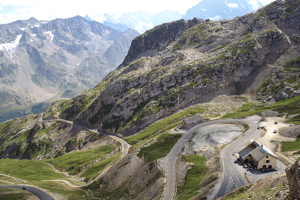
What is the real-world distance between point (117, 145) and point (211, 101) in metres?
95.3

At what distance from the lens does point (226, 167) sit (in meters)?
57.5

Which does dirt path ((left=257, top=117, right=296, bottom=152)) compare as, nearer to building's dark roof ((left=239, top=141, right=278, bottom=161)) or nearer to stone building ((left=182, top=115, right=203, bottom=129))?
building's dark roof ((left=239, top=141, right=278, bottom=161))

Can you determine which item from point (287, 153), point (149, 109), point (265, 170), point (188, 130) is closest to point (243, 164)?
point (265, 170)

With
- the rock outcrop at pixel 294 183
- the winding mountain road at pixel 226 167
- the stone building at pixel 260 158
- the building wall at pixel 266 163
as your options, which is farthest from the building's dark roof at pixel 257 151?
the rock outcrop at pixel 294 183

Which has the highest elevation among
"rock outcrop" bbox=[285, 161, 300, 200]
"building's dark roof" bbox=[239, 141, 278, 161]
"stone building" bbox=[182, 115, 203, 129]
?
"rock outcrop" bbox=[285, 161, 300, 200]

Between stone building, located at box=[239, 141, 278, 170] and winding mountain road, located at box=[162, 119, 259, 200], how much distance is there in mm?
5145

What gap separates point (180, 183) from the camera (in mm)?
59625

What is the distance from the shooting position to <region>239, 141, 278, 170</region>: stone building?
5316cm

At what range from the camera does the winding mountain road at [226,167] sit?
161 ft

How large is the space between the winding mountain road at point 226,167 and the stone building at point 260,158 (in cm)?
514

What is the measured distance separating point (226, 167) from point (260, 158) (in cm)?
1014

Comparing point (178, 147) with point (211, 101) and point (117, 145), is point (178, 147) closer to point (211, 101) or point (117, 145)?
point (117, 145)

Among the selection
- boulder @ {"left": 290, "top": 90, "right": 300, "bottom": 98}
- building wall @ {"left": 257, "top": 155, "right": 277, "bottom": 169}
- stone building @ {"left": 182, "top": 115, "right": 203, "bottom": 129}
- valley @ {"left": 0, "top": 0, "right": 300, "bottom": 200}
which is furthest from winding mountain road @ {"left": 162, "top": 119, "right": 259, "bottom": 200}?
boulder @ {"left": 290, "top": 90, "right": 300, "bottom": 98}

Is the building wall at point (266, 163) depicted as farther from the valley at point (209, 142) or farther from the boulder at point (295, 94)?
the boulder at point (295, 94)
